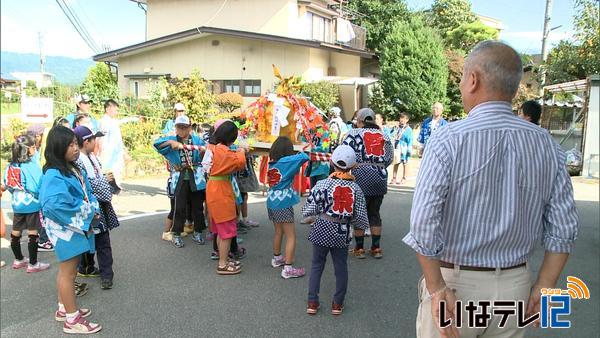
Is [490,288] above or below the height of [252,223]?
above

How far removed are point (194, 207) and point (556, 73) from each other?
438cm

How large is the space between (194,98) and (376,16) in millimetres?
13015

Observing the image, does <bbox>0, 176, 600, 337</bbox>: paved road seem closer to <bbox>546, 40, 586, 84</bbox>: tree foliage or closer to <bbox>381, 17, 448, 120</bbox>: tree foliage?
<bbox>546, 40, 586, 84</bbox>: tree foliage

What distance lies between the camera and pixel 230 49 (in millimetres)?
21219

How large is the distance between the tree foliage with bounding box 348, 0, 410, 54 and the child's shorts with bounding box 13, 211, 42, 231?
1861cm

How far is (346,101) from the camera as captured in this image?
2209cm

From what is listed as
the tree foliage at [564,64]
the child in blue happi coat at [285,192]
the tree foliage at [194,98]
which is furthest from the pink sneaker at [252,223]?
the tree foliage at [194,98]

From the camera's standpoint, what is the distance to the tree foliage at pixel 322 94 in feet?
64.1

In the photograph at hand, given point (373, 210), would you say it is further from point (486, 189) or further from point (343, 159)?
point (486, 189)

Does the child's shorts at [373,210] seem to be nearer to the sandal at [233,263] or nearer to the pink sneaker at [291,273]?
the pink sneaker at [291,273]

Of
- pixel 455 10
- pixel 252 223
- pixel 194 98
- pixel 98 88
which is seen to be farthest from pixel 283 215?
pixel 98 88

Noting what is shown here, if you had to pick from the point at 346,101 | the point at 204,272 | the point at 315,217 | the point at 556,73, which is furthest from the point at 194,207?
the point at 346,101

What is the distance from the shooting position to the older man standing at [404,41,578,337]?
176 cm

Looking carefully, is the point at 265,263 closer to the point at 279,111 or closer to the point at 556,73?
the point at 279,111
